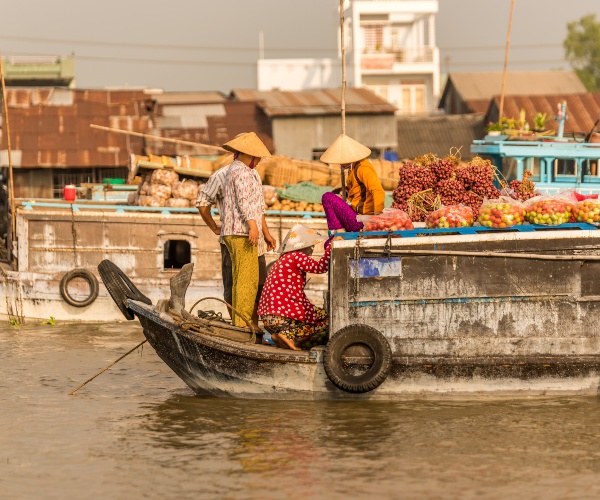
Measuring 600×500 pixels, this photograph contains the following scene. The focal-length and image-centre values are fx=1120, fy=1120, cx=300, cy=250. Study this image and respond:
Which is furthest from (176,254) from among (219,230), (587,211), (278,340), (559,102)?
(559,102)

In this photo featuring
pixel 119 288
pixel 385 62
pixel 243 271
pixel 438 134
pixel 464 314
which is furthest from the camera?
pixel 385 62

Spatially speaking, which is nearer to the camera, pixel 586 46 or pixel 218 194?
pixel 218 194

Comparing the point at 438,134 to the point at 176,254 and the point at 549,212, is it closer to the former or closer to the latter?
the point at 176,254

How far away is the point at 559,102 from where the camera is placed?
29.5 meters

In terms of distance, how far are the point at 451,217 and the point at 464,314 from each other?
0.75m

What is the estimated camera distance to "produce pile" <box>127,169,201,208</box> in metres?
14.2

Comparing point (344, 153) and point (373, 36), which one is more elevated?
point (373, 36)

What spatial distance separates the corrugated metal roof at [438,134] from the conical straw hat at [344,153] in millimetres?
21262

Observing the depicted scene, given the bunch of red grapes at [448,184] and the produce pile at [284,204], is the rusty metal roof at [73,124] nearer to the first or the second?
the produce pile at [284,204]

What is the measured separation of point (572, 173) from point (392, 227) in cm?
602

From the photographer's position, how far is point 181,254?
15.2 m

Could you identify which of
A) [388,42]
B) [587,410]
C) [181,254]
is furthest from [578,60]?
[587,410]

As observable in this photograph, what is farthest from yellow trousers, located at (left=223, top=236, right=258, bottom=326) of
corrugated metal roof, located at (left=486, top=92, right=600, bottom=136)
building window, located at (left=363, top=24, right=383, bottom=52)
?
building window, located at (left=363, top=24, right=383, bottom=52)

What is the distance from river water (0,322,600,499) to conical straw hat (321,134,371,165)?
1888 millimetres
